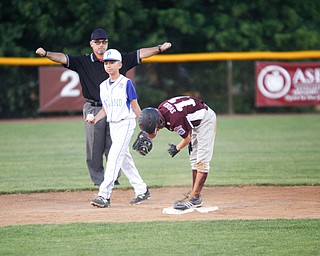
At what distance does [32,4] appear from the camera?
2264 cm

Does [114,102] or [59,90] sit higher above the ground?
[114,102]

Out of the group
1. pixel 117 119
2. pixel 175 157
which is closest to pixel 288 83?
pixel 175 157

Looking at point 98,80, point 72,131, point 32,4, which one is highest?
point 32,4

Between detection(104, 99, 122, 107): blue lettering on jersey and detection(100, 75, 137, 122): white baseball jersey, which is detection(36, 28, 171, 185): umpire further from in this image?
detection(104, 99, 122, 107): blue lettering on jersey

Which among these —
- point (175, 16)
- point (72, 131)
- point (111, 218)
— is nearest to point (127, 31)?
point (175, 16)

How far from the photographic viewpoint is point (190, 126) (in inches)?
329

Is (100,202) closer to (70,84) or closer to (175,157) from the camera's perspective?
(175,157)

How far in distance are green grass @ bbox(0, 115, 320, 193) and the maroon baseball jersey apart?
8.84 feet

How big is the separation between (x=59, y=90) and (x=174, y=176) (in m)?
9.68

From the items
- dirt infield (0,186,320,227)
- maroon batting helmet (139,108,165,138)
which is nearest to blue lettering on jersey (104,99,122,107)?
maroon batting helmet (139,108,165,138)

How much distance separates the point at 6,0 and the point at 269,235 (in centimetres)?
1762

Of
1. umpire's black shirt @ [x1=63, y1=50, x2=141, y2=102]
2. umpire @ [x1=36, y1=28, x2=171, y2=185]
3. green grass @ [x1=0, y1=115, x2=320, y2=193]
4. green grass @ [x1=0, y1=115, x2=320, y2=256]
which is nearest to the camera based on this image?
green grass @ [x1=0, y1=115, x2=320, y2=256]

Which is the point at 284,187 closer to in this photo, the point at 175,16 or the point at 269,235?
the point at 269,235

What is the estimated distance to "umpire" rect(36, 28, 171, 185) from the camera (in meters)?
10.0
